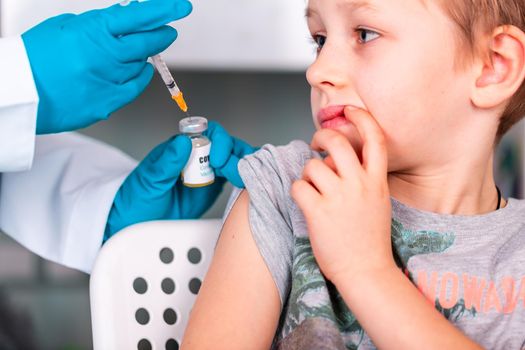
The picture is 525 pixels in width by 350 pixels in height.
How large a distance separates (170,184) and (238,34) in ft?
2.58

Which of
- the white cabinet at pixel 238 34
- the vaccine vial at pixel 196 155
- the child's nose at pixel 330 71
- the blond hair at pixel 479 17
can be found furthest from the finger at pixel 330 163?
the white cabinet at pixel 238 34

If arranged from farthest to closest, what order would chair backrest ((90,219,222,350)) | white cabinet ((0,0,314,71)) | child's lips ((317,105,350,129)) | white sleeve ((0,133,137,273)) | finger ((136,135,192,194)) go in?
white cabinet ((0,0,314,71))
white sleeve ((0,133,137,273))
finger ((136,135,192,194))
chair backrest ((90,219,222,350))
child's lips ((317,105,350,129))

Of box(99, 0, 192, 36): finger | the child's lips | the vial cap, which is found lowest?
the vial cap

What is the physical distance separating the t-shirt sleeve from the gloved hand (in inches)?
7.7

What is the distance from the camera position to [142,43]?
4.05 feet

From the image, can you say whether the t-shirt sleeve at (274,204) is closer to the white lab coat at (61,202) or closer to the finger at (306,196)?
the finger at (306,196)

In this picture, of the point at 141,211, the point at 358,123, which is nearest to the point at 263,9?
the point at 141,211

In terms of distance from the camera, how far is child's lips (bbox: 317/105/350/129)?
3.43 ft

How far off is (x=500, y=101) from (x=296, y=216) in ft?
1.12

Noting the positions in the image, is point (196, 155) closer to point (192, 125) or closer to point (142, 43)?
point (192, 125)

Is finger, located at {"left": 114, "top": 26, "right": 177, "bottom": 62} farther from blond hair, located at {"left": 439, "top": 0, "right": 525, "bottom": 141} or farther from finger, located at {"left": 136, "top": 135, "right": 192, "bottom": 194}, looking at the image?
blond hair, located at {"left": 439, "top": 0, "right": 525, "bottom": 141}

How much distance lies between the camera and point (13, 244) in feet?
8.30

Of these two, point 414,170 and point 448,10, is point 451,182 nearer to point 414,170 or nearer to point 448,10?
point 414,170

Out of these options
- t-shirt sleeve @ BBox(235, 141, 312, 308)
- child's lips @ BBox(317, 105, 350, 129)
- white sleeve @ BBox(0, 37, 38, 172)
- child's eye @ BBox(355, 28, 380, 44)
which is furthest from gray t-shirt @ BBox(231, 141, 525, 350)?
white sleeve @ BBox(0, 37, 38, 172)
